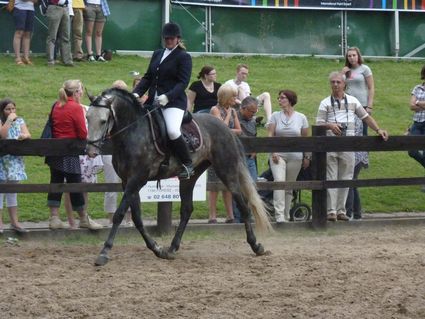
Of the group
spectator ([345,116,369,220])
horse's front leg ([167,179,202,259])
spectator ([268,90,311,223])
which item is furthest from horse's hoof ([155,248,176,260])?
spectator ([345,116,369,220])

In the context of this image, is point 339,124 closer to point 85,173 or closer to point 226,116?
point 226,116

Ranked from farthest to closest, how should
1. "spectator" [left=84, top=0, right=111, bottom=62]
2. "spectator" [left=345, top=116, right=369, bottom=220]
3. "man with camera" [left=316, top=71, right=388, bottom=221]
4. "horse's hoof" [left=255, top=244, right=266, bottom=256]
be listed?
"spectator" [left=84, top=0, right=111, bottom=62]
"spectator" [left=345, top=116, right=369, bottom=220]
"man with camera" [left=316, top=71, right=388, bottom=221]
"horse's hoof" [left=255, top=244, right=266, bottom=256]

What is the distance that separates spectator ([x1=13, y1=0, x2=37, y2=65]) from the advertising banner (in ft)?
13.5

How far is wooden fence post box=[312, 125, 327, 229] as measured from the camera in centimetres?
1417

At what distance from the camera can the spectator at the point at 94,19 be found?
20734mm

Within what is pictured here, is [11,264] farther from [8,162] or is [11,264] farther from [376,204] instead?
[376,204]

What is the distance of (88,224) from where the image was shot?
13.3 metres

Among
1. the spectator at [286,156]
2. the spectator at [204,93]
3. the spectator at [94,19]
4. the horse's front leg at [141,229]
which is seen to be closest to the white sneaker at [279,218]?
the spectator at [286,156]

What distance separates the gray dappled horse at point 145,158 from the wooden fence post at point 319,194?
195 cm

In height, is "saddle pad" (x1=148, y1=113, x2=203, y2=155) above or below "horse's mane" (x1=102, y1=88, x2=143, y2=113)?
below

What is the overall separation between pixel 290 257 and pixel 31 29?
9982 millimetres

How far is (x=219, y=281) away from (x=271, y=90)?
11122 millimetres

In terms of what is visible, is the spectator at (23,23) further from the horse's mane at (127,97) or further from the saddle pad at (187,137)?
the horse's mane at (127,97)

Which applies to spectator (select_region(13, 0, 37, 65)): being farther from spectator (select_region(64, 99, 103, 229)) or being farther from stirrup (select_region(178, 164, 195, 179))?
stirrup (select_region(178, 164, 195, 179))
